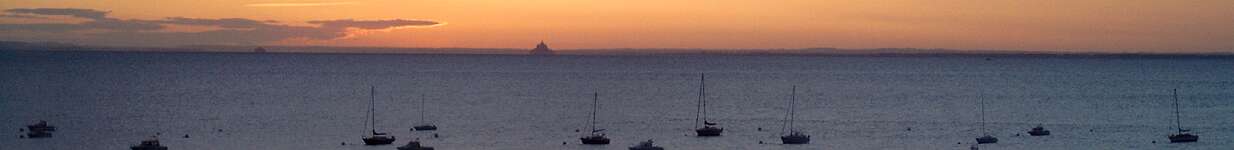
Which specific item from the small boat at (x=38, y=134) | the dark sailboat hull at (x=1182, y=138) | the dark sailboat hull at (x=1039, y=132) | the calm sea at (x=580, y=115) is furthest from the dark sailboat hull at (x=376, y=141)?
the dark sailboat hull at (x=1182, y=138)

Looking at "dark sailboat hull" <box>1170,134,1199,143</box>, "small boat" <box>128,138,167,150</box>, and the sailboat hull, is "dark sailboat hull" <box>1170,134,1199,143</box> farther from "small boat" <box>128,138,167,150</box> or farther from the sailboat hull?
"small boat" <box>128,138,167,150</box>

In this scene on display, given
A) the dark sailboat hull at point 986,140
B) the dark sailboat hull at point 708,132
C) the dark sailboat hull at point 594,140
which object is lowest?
the dark sailboat hull at point 986,140

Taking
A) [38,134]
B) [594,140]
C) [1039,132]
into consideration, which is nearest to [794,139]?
[594,140]

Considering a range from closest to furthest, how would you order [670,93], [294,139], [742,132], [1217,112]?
1. [294,139]
2. [742,132]
3. [1217,112]
4. [670,93]

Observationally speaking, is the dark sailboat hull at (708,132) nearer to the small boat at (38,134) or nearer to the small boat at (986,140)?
the small boat at (986,140)

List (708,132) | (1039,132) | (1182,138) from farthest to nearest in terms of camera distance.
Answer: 1. (1039,132)
2. (708,132)
3. (1182,138)

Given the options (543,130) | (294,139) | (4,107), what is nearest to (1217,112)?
(543,130)

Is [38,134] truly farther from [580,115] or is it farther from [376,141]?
[580,115]

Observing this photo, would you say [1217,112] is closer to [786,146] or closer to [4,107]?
[786,146]

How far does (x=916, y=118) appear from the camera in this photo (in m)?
73.4

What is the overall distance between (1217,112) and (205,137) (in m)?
50.0

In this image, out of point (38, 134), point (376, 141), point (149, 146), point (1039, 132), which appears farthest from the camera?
point (1039, 132)

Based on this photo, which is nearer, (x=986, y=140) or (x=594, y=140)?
(x=594, y=140)

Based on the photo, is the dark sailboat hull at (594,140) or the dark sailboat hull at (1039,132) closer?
the dark sailboat hull at (594,140)
